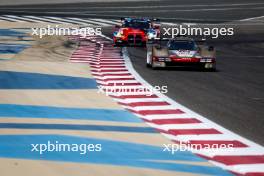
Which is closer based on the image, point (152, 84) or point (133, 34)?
point (152, 84)

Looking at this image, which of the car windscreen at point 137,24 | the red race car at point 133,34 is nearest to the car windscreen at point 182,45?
the red race car at point 133,34

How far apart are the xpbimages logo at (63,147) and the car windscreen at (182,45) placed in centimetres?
1228

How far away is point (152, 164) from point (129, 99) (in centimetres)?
555

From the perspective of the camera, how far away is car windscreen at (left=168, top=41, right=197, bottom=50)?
68.3ft

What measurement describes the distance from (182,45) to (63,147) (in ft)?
42.4

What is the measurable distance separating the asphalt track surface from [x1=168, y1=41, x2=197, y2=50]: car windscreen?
0.71m

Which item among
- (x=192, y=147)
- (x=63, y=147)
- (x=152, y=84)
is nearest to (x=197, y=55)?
(x=152, y=84)

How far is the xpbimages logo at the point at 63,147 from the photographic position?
27.4 ft

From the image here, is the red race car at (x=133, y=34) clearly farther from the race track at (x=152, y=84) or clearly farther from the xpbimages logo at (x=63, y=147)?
the xpbimages logo at (x=63, y=147)

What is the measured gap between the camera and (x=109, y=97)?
13383mm

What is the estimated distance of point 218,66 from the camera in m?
22.2

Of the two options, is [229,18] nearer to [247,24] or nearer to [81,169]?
[247,24]

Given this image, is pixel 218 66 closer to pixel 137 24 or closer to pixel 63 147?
pixel 137 24

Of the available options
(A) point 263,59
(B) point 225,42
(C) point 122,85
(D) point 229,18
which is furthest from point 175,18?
(C) point 122,85
